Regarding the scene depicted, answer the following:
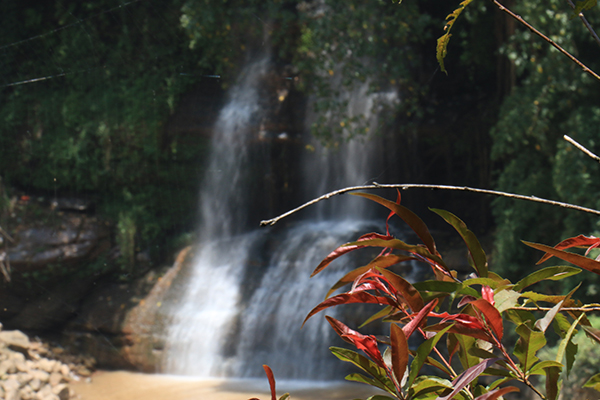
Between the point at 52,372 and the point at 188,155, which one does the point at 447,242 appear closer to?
the point at 188,155

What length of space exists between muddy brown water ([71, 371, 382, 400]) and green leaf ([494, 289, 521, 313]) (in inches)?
110

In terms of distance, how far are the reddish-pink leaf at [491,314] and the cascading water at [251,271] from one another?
326 centimetres

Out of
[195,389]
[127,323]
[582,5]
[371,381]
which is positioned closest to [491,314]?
[371,381]

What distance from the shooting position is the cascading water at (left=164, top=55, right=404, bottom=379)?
3.73 metres

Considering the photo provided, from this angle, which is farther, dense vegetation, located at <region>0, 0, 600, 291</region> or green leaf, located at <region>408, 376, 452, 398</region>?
dense vegetation, located at <region>0, 0, 600, 291</region>

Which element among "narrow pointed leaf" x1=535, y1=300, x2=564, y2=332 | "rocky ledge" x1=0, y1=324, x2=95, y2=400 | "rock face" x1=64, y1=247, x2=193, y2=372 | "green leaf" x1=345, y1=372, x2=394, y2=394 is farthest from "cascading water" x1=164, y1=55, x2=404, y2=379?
"narrow pointed leaf" x1=535, y1=300, x2=564, y2=332

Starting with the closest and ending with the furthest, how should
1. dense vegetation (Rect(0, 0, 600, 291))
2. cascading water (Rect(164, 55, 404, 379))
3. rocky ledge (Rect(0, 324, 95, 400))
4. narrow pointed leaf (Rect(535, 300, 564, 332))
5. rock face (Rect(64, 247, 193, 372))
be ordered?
narrow pointed leaf (Rect(535, 300, 564, 332))
rocky ledge (Rect(0, 324, 95, 400))
dense vegetation (Rect(0, 0, 600, 291))
cascading water (Rect(164, 55, 404, 379))
rock face (Rect(64, 247, 193, 372))

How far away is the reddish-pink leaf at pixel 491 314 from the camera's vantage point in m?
0.40

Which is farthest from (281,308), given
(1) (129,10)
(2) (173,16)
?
(1) (129,10)

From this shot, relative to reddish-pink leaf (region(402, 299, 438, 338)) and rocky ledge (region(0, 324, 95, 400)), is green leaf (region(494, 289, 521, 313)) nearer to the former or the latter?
reddish-pink leaf (region(402, 299, 438, 338))

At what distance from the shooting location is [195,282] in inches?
175

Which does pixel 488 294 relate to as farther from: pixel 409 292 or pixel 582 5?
pixel 582 5

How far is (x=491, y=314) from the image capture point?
16.0 inches

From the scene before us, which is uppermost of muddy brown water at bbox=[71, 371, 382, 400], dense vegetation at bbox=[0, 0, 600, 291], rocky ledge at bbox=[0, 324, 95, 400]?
dense vegetation at bbox=[0, 0, 600, 291]
